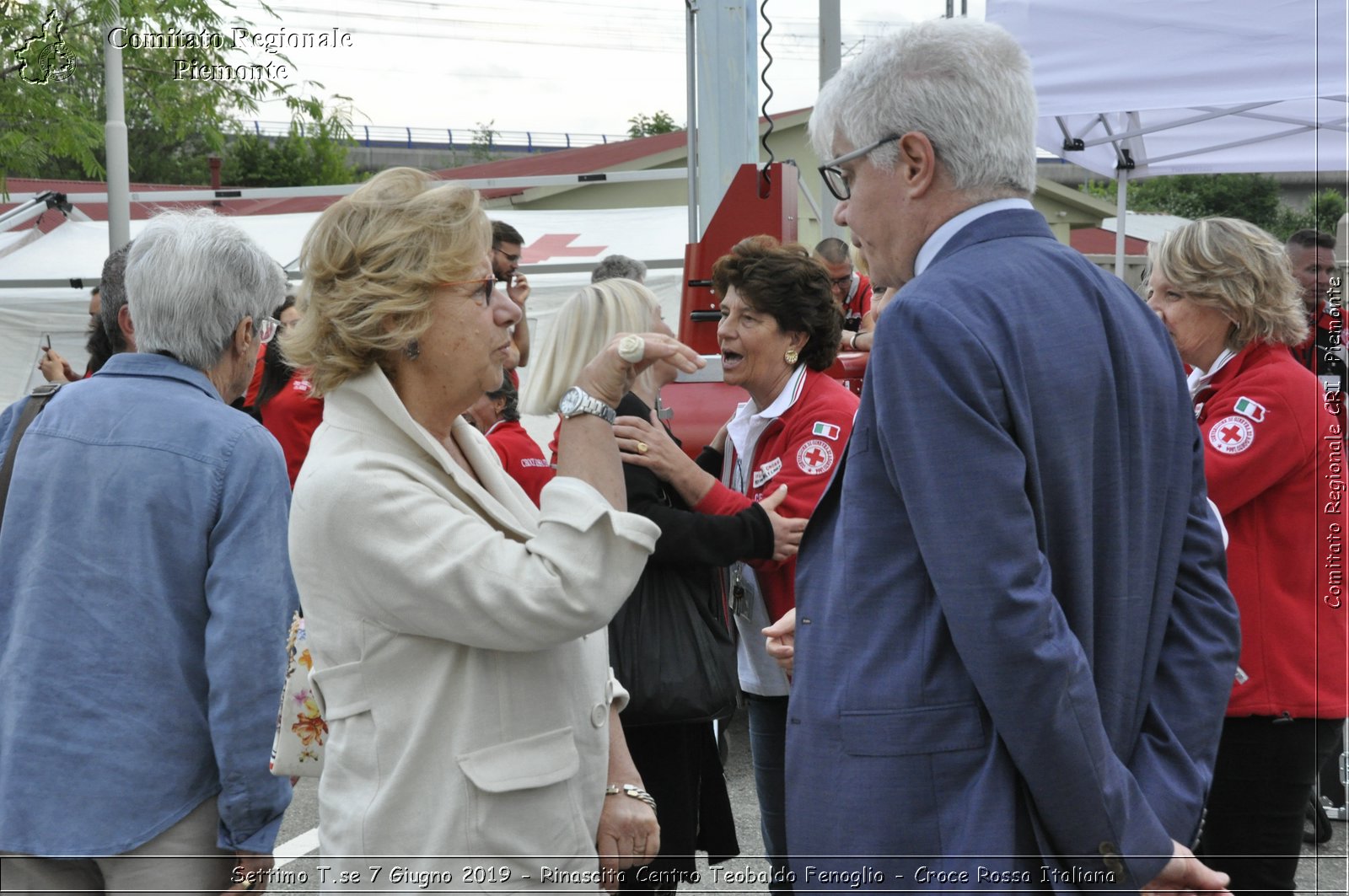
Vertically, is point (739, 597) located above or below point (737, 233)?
below

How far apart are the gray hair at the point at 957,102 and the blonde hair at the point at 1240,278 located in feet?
4.92

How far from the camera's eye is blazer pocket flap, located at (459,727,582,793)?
6.00 feet

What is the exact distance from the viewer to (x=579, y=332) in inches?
132

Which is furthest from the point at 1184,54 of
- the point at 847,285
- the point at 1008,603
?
the point at 1008,603

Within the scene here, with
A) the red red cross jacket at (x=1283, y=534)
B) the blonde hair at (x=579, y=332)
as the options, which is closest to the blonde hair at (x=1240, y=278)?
the red red cross jacket at (x=1283, y=534)

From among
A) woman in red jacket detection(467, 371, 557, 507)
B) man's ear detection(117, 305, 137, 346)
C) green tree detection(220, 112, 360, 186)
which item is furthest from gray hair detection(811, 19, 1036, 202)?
green tree detection(220, 112, 360, 186)

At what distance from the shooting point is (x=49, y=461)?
2395 mm

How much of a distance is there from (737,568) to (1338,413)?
174 cm

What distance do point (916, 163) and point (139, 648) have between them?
5.85 feet

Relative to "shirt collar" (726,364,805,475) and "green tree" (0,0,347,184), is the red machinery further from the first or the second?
"green tree" (0,0,347,184)

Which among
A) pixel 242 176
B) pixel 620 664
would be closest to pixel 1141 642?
pixel 620 664

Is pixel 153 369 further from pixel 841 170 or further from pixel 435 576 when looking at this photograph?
pixel 841 170

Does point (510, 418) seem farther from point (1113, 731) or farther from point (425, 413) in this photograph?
point (1113, 731)

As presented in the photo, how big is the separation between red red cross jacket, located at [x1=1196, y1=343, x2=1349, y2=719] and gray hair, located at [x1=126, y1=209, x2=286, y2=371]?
2341 millimetres
